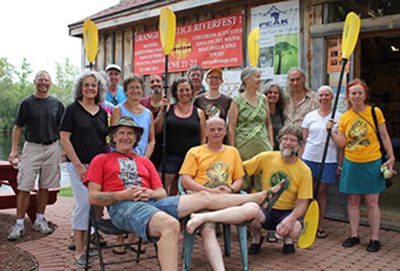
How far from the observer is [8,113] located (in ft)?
160

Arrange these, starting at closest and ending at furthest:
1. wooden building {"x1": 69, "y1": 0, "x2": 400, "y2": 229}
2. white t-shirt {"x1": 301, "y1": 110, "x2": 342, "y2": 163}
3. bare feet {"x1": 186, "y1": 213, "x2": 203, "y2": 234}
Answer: bare feet {"x1": 186, "y1": 213, "x2": 203, "y2": 234} → white t-shirt {"x1": 301, "y1": 110, "x2": 342, "y2": 163} → wooden building {"x1": 69, "y1": 0, "x2": 400, "y2": 229}

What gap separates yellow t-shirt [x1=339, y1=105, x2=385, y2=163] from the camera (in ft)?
13.2

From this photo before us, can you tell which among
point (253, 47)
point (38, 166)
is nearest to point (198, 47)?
point (253, 47)

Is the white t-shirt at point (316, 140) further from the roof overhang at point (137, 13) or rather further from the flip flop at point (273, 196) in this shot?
the roof overhang at point (137, 13)

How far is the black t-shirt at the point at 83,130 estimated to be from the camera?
141 inches

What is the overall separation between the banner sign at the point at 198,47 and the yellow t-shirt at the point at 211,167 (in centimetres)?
270

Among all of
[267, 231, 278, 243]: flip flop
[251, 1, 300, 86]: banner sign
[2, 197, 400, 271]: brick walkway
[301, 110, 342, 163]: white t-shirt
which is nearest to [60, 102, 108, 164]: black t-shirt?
[2, 197, 400, 271]: brick walkway

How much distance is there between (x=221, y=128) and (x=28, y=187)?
253cm

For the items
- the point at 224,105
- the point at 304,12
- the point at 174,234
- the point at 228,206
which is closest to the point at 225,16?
the point at 304,12

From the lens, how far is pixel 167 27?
13.8 feet

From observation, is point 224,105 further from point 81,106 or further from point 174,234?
point 174,234

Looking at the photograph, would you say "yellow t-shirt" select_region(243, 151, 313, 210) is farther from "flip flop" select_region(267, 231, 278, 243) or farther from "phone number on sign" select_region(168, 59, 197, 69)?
"phone number on sign" select_region(168, 59, 197, 69)

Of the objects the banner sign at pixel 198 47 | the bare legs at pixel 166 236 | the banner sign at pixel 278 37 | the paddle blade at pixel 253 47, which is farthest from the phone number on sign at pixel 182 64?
the bare legs at pixel 166 236

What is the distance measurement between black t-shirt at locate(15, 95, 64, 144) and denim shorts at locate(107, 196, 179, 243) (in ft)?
6.31
